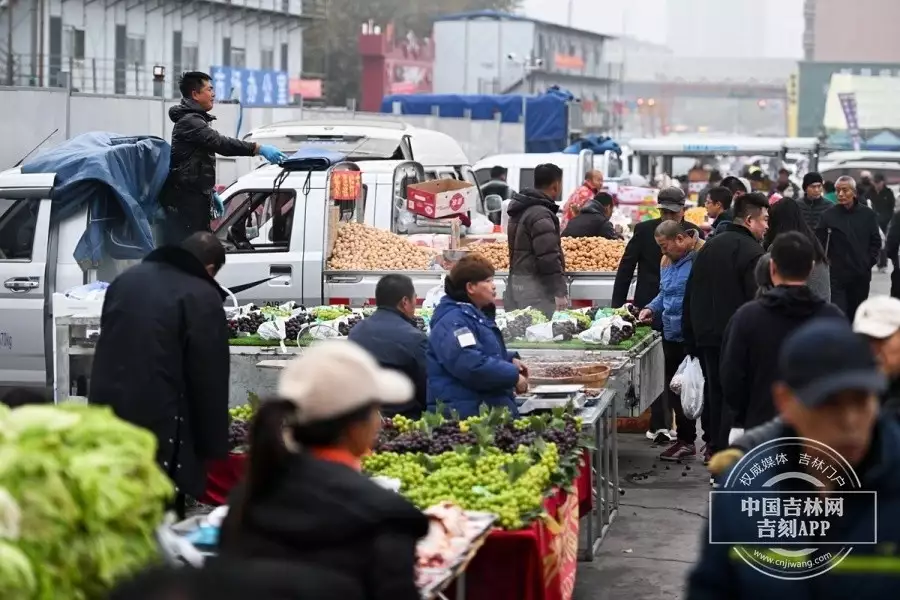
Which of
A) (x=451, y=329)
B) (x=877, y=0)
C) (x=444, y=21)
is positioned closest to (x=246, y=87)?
(x=444, y=21)

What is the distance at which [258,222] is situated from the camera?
1480 centimetres

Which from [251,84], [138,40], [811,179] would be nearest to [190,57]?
[138,40]

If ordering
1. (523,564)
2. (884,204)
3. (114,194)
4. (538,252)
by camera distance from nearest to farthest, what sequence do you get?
(523,564) → (114,194) → (538,252) → (884,204)

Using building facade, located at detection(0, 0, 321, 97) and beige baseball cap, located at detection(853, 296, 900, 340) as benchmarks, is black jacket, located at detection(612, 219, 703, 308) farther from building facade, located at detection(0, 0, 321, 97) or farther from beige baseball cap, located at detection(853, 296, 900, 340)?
building facade, located at detection(0, 0, 321, 97)

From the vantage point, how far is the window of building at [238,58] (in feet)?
190

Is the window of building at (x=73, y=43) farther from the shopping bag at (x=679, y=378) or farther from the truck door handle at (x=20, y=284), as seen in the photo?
the shopping bag at (x=679, y=378)

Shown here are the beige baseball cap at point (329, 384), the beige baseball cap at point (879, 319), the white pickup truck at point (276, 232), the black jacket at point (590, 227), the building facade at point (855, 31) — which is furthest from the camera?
the building facade at point (855, 31)

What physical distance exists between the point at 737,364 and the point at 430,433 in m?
1.54

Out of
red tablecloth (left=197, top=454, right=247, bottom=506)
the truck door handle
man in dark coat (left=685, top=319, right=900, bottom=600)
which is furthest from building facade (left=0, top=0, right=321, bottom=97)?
man in dark coat (left=685, top=319, right=900, bottom=600)

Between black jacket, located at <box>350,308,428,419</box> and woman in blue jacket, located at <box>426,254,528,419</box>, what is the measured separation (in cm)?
8

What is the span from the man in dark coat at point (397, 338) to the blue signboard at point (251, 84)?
120 ft

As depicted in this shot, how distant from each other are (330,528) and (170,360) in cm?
344

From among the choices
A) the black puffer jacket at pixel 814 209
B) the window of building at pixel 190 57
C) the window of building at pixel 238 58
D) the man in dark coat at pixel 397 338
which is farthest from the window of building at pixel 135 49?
the man in dark coat at pixel 397 338

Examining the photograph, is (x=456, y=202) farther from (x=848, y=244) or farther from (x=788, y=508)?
(x=788, y=508)
